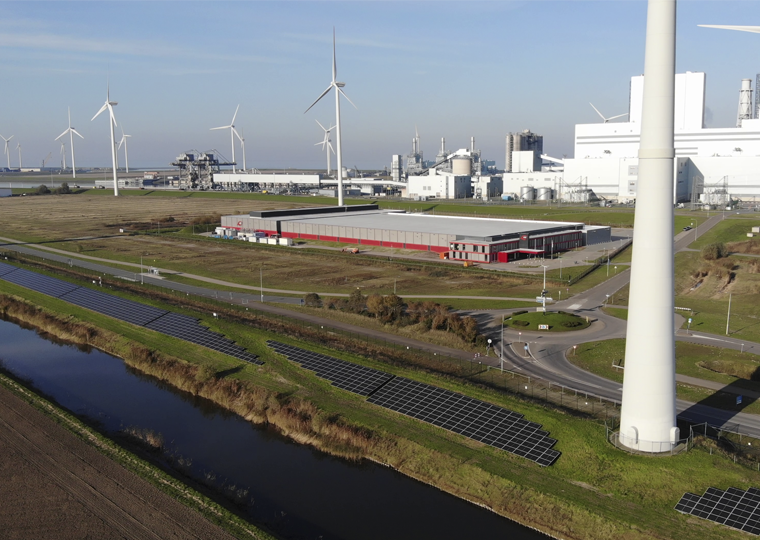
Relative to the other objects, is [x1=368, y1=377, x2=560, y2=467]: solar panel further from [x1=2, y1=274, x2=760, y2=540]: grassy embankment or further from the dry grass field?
the dry grass field

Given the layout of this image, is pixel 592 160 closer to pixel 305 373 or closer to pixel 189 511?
pixel 305 373

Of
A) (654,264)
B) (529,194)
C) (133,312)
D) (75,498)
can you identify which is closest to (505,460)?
(654,264)

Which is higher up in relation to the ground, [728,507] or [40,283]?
[40,283]

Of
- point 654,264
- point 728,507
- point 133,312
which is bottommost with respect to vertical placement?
point 728,507

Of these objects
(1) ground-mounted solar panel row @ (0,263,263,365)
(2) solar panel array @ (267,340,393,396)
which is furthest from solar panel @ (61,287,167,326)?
Answer: (2) solar panel array @ (267,340,393,396)

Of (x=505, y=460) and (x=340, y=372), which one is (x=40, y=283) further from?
(x=505, y=460)

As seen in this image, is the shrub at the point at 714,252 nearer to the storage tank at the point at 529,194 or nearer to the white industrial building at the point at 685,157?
the white industrial building at the point at 685,157

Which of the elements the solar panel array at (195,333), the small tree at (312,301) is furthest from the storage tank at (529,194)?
the solar panel array at (195,333)
